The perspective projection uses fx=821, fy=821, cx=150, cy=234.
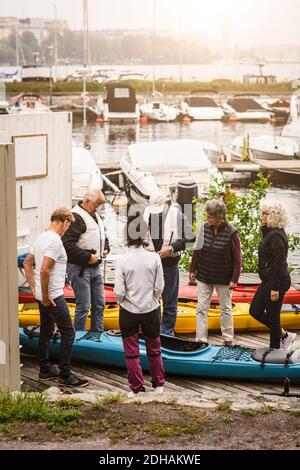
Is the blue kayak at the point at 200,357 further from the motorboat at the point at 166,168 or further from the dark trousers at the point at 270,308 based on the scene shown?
the motorboat at the point at 166,168

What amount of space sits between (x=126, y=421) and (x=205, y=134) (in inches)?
1906

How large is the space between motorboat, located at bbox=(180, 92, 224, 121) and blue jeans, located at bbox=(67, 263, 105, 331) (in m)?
54.5

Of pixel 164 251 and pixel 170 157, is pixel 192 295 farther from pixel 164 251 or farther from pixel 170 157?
pixel 170 157

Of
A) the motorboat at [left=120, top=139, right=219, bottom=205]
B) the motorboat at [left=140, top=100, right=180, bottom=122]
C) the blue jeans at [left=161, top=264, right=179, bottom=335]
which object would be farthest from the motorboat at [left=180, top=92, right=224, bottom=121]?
the blue jeans at [left=161, top=264, right=179, bottom=335]

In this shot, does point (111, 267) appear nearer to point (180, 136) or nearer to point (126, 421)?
point (126, 421)

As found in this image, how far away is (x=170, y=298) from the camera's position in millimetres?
7918

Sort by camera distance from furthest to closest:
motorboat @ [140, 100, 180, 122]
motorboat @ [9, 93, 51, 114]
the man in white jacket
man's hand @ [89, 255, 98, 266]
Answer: motorboat @ [140, 100, 180, 122]
motorboat @ [9, 93, 51, 114]
man's hand @ [89, 255, 98, 266]
the man in white jacket

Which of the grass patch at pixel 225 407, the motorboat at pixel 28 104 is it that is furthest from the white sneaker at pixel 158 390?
the motorboat at pixel 28 104

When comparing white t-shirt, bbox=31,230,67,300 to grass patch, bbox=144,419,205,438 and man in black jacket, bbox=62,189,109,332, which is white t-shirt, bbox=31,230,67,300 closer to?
man in black jacket, bbox=62,189,109,332

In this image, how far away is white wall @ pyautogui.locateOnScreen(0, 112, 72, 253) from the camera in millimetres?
9852

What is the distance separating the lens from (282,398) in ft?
21.1

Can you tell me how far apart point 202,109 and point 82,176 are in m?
39.1

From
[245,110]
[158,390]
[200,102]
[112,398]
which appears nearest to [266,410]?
[158,390]
